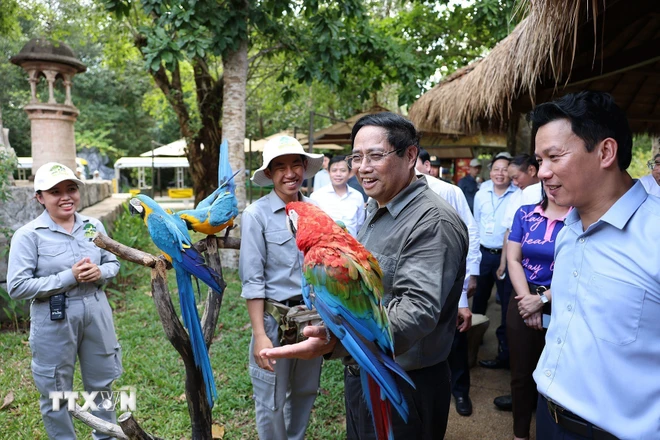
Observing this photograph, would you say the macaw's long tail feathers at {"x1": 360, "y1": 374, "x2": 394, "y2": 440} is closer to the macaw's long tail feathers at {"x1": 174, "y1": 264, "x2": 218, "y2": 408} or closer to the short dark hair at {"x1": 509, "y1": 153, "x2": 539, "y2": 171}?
the macaw's long tail feathers at {"x1": 174, "y1": 264, "x2": 218, "y2": 408}

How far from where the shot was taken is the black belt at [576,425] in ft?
4.12

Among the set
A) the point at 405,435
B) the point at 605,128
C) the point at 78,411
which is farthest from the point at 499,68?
the point at 78,411

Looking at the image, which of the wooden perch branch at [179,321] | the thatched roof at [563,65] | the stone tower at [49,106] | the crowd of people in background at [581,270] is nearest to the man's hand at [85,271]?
the wooden perch branch at [179,321]

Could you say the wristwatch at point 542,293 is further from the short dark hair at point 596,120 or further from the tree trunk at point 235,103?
the tree trunk at point 235,103

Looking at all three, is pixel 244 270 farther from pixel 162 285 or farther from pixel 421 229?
pixel 421 229

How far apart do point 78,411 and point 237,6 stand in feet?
17.6

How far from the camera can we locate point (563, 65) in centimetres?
395

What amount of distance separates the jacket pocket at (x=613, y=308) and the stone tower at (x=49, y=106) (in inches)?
372

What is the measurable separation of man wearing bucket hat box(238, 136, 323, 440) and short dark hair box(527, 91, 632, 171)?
1.34 m

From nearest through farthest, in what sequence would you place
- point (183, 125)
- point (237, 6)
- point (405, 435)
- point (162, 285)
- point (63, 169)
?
1. point (405, 435)
2. point (162, 285)
3. point (63, 169)
4. point (237, 6)
5. point (183, 125)

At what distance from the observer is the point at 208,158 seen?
31.4ft

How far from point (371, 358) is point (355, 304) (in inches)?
6.4

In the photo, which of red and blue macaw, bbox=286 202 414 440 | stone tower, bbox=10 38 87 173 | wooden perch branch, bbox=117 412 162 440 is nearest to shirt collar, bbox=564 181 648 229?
red and blue macaw, bbox=286 202 414 440

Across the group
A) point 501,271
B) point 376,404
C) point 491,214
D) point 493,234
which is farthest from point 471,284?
point 376,404
